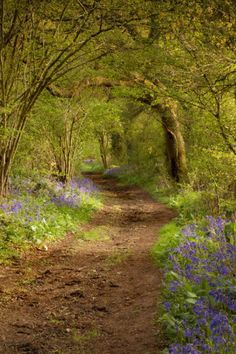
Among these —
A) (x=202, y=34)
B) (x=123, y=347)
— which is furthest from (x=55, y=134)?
(x=123, y=347)

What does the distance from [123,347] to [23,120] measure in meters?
7.30

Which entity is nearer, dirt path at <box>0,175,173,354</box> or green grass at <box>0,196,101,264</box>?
dirt path at <box>0,175,173,354</box>

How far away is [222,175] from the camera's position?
12.6 meters

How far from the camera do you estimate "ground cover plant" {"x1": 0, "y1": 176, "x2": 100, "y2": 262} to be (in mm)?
9548

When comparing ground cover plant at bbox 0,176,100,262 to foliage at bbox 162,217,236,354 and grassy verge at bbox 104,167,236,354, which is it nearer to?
grassy verge at bbox 104,167,236,354

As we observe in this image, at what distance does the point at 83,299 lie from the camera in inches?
263

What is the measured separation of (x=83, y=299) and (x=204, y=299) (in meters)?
2.42

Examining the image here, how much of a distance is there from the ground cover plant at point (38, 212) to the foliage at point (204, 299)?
13.0ft

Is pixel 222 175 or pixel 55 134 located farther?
pixel 55 134

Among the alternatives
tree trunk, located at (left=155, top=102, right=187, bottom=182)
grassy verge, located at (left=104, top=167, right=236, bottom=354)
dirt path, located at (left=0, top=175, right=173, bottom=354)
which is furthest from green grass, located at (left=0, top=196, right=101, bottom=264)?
tree trunk, located at (left=155, top=102, right=187, bottom=182)

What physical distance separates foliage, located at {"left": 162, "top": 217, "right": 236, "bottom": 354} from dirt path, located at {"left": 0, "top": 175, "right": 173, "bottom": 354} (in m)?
0.41

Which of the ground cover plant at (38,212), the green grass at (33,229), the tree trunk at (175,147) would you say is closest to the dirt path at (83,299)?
the green grass at (33,229)

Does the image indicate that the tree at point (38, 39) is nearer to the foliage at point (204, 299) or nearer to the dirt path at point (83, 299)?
the dirt path at point (83, 299)

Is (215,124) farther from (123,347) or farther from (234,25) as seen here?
(123,347)
